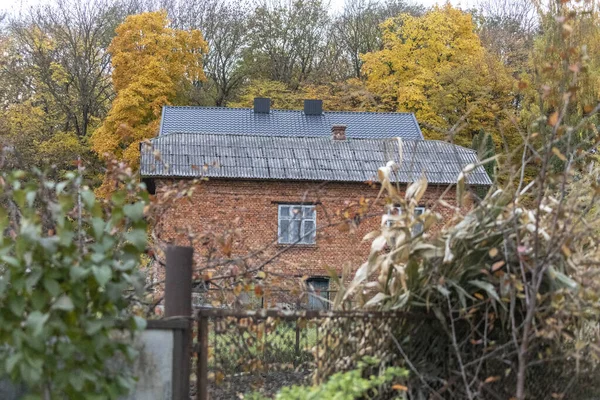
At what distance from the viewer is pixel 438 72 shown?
127 feet

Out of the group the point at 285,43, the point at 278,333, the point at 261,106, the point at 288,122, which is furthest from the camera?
the point at 285,43

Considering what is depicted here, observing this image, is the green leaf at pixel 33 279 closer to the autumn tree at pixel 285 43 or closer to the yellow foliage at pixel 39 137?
the yellow foliage at pixel 39 137

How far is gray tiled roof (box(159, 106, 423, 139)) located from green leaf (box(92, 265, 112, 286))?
28131 mm

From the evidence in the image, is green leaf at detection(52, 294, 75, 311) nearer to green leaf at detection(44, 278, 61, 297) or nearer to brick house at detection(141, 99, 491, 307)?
green leaf at detection(44, 278, 61, 297)

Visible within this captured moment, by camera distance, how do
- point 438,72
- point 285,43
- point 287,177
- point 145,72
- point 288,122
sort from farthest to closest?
point 285,43, point 438,72, point 145,72, point 288,122, point 287,177

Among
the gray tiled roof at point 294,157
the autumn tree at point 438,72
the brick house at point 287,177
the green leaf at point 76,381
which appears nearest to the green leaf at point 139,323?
the green leaf at point 76,381

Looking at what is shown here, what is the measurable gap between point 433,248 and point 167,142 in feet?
69.6

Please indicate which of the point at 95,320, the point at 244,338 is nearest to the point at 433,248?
the point at 244,338

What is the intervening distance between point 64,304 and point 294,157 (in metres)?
22.7

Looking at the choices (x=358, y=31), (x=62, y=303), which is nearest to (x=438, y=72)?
(x=358, y=31)

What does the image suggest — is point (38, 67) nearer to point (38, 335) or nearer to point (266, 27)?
point (266, 27)

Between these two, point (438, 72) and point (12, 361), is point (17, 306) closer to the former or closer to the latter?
point (12, 361)

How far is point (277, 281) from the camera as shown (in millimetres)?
6047

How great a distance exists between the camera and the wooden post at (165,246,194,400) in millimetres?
4234
